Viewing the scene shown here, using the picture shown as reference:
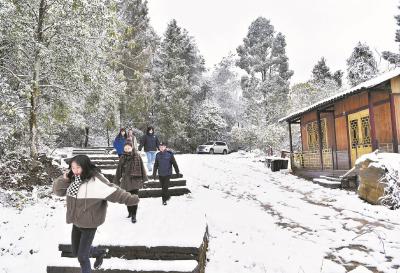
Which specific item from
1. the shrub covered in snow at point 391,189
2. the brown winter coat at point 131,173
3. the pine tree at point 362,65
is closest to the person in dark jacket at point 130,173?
the brown winter coat at point 131,173

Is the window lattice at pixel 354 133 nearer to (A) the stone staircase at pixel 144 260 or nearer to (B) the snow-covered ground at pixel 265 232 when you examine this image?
(B) the snow-covered ground at pixel 265 232

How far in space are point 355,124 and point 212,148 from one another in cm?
1818

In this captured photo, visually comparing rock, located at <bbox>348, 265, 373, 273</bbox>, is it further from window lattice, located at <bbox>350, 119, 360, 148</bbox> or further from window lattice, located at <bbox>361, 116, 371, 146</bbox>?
window lattice, located at <bbox>350, 119, 360, 148</bbox>

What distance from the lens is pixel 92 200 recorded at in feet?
13.9

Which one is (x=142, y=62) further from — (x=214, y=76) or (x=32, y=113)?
(x=32, y=113)

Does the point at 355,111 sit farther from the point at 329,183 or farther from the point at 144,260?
the point at 144,260

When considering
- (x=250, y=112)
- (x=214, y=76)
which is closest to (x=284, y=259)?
(x=250, y=112)

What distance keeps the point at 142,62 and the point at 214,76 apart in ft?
60.8

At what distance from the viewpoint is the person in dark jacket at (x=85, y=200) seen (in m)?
4.16

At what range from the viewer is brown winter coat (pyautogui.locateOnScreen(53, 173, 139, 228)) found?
4168 millimetres

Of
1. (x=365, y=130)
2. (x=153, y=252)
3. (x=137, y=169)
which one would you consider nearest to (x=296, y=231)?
(x=153, y=252)

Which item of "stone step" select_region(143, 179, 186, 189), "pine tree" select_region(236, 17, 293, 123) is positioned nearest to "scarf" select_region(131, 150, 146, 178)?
"stone step" select_region(143, 179, 186, 189)

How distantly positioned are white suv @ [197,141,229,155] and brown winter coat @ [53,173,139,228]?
92.6 ft

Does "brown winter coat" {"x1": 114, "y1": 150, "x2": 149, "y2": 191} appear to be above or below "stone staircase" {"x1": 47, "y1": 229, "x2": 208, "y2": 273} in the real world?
above
